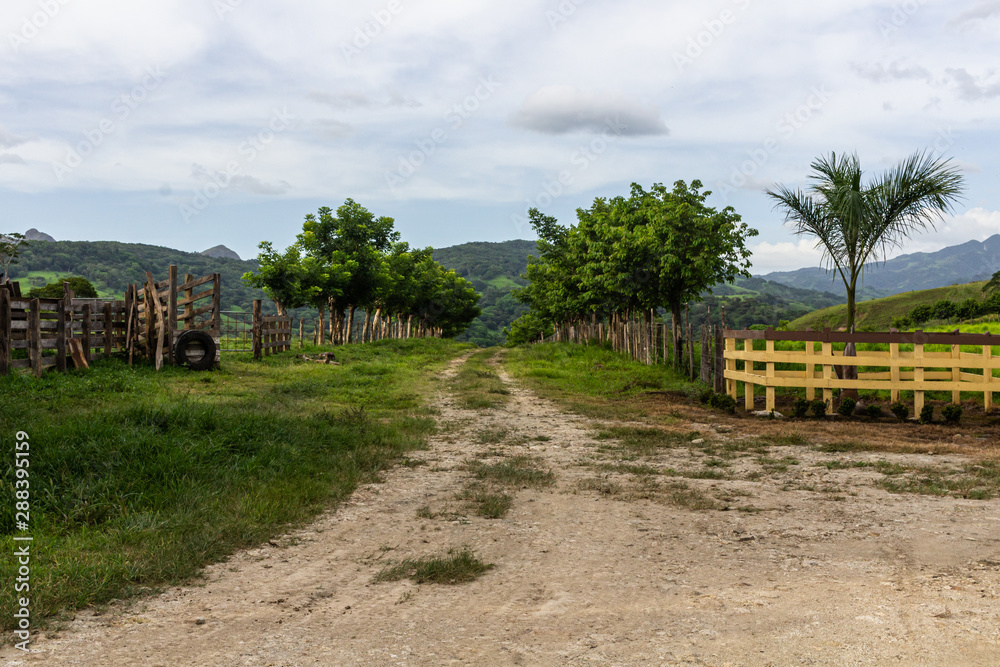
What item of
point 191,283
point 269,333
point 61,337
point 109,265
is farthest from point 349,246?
point 109,265

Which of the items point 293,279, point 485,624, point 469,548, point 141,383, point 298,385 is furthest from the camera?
point 293,279

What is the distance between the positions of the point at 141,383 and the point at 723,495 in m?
12.6

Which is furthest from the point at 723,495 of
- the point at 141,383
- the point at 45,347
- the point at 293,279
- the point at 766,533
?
the point at 293,279

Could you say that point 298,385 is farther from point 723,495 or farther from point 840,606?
point 840,606

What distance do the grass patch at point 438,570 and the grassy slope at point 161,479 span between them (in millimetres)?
1344

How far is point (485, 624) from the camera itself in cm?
366

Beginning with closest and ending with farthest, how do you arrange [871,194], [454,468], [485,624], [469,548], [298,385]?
[485,624]
[469,548]
[454,468]
[871,194]
[298,385]

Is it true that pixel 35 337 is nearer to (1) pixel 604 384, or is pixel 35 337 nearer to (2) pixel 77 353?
(2) pixel 77 353

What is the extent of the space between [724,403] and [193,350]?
1414cm

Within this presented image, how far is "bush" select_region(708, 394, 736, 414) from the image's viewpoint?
12.8 metres

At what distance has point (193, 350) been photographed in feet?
61.0

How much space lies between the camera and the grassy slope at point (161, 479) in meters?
4.39

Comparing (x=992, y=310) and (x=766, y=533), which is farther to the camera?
(x=992, y=310)

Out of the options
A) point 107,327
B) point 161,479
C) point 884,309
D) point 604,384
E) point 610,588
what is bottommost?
point 610,588
